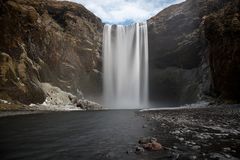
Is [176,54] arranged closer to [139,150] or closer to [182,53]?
[182,53]

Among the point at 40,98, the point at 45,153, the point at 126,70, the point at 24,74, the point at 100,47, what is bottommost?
the point at 45,153

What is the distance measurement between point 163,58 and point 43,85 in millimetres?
36770

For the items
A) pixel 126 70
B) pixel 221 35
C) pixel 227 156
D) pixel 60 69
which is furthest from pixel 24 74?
pixel 227 156

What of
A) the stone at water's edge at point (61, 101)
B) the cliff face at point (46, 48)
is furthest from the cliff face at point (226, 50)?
the cliff face at point (46, 48)

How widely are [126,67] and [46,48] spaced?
25117mm

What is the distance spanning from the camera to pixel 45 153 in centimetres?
1179

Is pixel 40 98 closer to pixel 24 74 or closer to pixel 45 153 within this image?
pixel 24 74

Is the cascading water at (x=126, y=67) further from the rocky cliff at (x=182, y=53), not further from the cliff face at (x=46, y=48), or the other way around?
the cliff face at (x=46, y=48)

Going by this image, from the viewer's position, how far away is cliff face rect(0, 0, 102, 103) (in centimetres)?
5294

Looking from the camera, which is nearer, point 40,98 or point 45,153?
point 45,153

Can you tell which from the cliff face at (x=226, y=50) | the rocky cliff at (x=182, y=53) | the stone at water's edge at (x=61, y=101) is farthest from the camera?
the rocky cliff at (x=182, y=53)

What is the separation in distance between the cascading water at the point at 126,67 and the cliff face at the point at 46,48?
345cm

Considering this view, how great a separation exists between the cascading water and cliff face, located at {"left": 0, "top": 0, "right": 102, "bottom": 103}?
3.45m

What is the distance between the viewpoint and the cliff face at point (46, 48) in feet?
174
